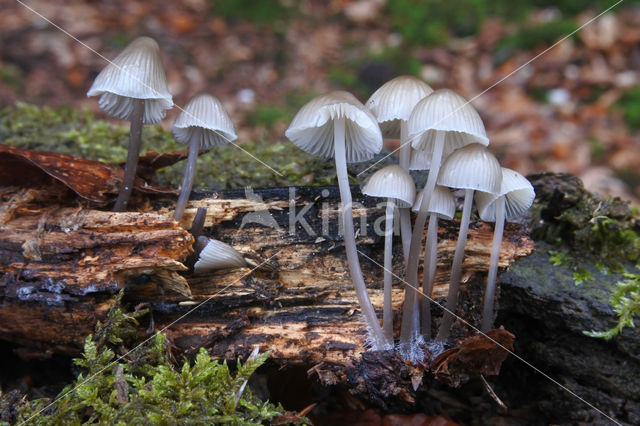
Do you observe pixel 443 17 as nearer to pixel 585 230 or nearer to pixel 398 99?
pixel 585 230

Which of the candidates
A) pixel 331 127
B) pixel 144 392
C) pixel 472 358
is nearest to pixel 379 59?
pixel 331 127

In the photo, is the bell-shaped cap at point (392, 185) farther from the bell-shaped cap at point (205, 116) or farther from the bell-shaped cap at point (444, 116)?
the bell-shaped cap at point (205, 116)

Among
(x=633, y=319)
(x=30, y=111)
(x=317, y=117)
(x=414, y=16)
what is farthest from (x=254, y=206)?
(x=414, y=16)

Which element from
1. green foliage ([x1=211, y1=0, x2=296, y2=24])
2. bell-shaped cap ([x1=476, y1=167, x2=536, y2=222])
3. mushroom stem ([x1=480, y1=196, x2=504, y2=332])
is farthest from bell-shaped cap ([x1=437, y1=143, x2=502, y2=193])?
green foliage ([x1=211, y1=0, x2=296, y2=24])

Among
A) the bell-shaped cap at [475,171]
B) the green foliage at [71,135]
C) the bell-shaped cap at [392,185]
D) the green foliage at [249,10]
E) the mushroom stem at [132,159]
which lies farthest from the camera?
the green foliage at [249,10]

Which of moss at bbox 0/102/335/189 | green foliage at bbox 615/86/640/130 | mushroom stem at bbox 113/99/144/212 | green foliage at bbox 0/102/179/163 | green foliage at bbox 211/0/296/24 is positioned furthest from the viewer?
green foliage at bbox 211/0/296/24

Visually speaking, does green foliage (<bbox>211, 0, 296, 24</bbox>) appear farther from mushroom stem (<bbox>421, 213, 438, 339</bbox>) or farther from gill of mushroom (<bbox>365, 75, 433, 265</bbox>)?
mushroom stem (<bbox>421, 213, 438, 339</bbox>)

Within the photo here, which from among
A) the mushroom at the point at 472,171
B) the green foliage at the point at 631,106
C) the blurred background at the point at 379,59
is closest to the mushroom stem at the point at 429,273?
the mushroom at the point at 472,171
